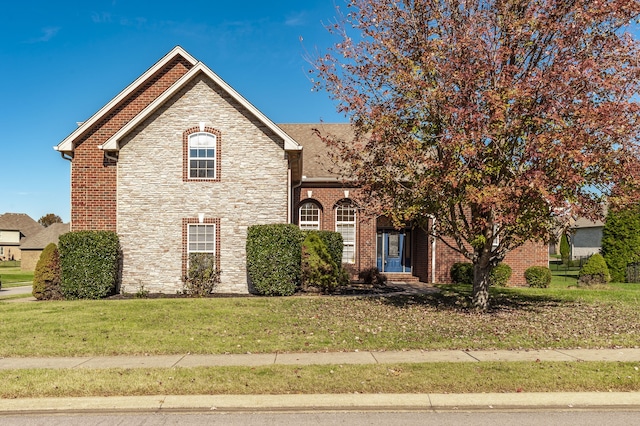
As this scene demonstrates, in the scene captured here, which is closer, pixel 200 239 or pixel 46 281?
pixel 46 281

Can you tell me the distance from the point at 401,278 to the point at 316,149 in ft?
24.9

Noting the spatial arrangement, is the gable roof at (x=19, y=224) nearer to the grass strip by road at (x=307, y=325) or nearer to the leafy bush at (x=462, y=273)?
the grass strip by road at (x=307, y=325)

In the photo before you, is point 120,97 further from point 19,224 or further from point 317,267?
point 19,224

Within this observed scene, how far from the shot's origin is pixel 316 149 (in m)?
24.5

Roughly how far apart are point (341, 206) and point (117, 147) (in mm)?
9815

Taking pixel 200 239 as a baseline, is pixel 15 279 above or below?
below

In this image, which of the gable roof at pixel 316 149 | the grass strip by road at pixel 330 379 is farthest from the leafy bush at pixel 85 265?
the grass strip by road at pixel 330 379

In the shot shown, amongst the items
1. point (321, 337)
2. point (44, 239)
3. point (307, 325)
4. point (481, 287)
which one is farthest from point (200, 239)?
point (44, 239)

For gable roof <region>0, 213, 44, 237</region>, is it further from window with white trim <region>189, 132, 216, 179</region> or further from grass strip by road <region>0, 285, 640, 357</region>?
grass strip by road <region>0, 285, 640, 357</region>

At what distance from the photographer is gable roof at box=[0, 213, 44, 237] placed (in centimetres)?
7644

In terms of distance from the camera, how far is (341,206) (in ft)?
73.0

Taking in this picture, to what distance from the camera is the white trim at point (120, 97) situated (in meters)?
17.1

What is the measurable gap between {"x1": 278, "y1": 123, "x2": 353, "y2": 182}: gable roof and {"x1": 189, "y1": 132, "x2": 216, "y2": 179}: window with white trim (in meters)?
5.12

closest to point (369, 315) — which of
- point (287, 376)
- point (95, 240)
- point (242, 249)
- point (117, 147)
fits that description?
point (287, 376)
